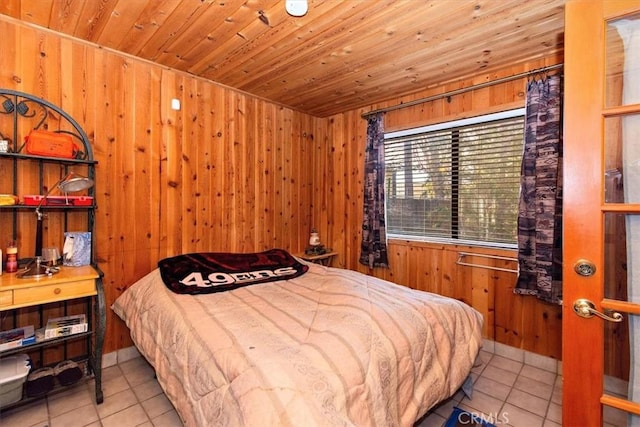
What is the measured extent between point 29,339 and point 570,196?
113 inches

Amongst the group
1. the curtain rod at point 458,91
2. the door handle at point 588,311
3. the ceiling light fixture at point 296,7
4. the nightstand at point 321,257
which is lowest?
the nightstand at point 321,257

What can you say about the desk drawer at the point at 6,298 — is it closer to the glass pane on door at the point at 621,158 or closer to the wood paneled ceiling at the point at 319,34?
the wood paneled ceiling at the point at 319,34

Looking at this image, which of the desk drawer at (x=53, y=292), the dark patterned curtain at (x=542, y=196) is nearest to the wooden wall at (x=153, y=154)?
the desk drawer at (x=53, y=292)

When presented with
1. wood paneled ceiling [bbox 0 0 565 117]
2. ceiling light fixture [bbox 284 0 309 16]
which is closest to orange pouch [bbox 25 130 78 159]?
wood paneled ceiling [bbox 0 0 565 117]

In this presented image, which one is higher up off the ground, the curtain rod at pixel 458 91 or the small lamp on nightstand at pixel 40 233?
the curtain rod at pixel 458 91

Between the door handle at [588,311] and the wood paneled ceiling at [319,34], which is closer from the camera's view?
the door handle at [588,311]

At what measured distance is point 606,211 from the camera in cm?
111

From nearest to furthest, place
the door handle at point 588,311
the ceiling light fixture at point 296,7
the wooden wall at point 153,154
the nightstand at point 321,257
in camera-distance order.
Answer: the door handle at point 588,311
the ceiling light fixture at point 296,7
the wooden wall at point 153,154
the nightstand at point 321,257

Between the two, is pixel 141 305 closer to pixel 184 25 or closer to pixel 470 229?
pixel 184 25

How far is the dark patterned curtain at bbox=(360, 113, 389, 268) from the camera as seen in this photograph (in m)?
3.27

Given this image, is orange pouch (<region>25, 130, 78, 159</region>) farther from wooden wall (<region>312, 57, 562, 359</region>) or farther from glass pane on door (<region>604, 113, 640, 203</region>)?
glass pane on door (<region>604, 113, 640, 203</region>)

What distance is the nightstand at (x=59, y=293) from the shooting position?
162 cm

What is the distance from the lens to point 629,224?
1.11m

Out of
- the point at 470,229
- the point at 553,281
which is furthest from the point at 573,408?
the point at 470,229
